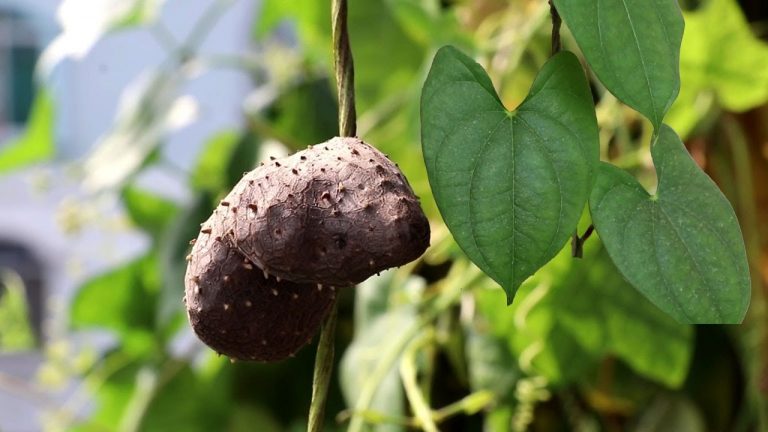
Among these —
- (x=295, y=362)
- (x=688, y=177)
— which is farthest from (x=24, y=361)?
(x=688, y=177)

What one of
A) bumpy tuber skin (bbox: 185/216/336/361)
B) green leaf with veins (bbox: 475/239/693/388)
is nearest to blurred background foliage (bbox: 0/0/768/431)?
green leaf with veins (bbox: 475/239/693/388)

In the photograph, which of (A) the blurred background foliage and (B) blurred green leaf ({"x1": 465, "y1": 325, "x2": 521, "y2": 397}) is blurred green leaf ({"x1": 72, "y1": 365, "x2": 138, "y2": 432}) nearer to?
(A) the blurred background foliage

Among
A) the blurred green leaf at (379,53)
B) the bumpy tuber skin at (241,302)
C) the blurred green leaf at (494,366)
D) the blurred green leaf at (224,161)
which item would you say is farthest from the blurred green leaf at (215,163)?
the bumpy tuber skin at (241,302)

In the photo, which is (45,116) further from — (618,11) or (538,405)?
(618,11)

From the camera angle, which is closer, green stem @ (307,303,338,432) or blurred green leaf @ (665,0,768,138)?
green stem @ (307,303,338,432)

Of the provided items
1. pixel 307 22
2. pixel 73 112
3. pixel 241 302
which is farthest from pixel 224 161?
pixel 73 112

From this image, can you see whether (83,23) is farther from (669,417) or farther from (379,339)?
(669,417)
